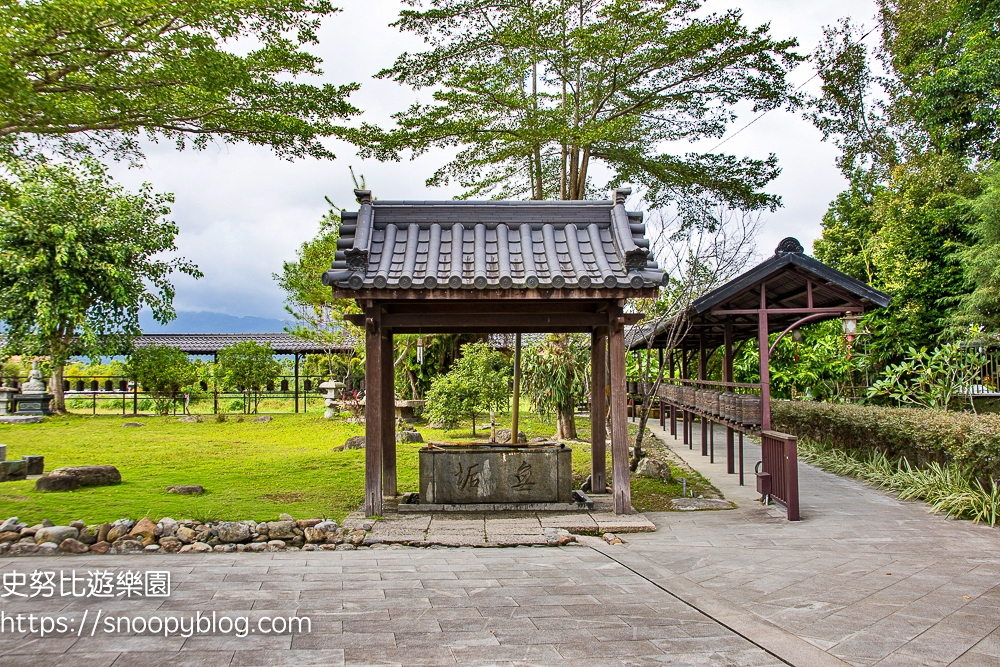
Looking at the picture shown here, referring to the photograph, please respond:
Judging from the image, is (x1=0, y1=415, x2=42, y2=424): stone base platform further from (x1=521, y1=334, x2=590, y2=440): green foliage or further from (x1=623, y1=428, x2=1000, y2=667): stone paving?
(x1=623, y1=428, x2=1000, y2=667): stone paving

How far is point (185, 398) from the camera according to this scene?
2241 cm

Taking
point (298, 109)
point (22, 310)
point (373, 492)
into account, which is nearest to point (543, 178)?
point (298, 109)

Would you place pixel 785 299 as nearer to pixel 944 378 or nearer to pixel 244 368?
pixel 944 378

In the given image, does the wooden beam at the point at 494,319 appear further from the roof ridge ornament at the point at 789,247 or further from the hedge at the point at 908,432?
the hedge at the point at 908,432

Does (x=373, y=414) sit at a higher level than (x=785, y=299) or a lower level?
lower

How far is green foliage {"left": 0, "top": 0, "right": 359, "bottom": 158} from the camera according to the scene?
20.4 feet

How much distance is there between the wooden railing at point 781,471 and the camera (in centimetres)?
716

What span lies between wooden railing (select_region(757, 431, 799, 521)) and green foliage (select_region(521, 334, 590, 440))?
281 inches

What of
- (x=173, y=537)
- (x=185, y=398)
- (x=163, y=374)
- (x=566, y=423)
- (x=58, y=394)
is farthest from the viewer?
(x=185, y=398)

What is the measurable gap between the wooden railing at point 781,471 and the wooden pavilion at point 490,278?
1711mm

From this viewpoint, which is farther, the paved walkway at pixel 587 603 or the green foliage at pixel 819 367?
the green foliage at pixel 819 367

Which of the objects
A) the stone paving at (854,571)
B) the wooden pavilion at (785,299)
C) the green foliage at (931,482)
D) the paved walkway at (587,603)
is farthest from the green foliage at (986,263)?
the paved walkway at (587,603)

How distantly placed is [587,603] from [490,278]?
335 centimetres

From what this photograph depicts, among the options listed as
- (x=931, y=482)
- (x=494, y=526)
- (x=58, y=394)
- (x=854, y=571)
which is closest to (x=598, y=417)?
(x=494, y=526)
